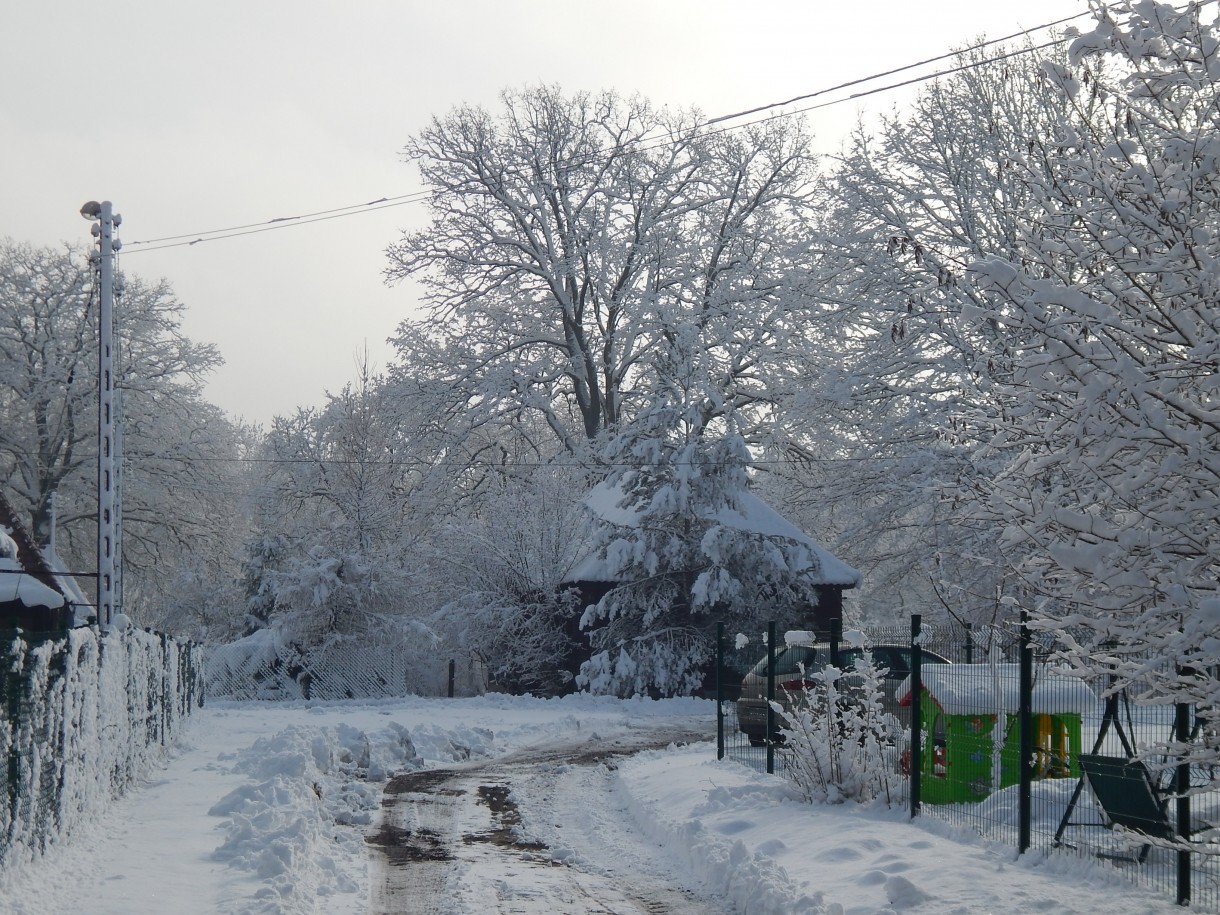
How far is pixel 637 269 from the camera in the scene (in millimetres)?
40375

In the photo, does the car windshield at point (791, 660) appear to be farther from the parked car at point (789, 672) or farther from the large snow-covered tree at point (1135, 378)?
the large snow-covered tree at point (1135, 378)

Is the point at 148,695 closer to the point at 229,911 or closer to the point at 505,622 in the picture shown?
the point at 229,911

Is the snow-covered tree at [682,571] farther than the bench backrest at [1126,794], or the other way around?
the snow-covered tree at [682,571]

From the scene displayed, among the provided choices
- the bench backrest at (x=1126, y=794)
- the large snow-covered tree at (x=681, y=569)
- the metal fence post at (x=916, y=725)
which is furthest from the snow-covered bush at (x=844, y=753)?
the large snow-covered tree at (x=681, y=569)

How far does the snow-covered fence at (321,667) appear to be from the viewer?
32906mm

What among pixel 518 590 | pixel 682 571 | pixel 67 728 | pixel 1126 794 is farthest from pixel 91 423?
pixel 1126 794

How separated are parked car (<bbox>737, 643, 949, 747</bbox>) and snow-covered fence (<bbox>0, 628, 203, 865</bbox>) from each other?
7402 mm

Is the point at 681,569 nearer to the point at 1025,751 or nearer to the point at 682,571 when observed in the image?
the point at 682,571

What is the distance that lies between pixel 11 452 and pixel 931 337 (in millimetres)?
29080

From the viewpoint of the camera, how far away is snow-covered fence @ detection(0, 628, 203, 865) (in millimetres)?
8328

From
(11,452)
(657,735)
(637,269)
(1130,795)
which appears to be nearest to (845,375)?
(657,735)

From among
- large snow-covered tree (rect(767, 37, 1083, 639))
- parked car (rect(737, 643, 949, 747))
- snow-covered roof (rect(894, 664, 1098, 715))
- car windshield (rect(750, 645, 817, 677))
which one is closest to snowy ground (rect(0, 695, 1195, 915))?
parked car (rect(737, 643, 949, 747))

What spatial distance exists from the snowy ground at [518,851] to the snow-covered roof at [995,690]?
3.65 ft

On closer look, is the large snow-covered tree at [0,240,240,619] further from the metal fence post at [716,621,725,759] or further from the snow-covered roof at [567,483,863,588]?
the metal fence post at [716,621,725,759]
